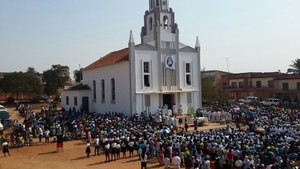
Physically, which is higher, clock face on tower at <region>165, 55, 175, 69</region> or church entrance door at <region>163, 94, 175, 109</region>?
clock face on tower at <region>165, 55, 175, 69</region>

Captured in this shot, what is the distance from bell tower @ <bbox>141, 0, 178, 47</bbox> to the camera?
1464 inches

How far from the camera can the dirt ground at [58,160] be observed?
1862 cm

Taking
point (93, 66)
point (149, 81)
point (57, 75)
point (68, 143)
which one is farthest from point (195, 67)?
point (57, 75)

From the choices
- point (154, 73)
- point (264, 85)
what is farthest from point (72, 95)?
point (264, 85)

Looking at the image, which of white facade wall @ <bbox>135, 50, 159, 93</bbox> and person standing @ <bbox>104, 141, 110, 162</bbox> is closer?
person standing @ <bbox>104, 141, 110, 162</bbox>

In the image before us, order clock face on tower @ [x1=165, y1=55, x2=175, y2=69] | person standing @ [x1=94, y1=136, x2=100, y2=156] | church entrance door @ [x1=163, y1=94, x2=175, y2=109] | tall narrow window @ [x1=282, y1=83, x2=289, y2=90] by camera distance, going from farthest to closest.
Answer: tall narrow window @ [x1=282, y1=83, x2=289, y2=90], church entrance door @ [x1=163, y1=94, x2=175, y2=109], clock face on tower @ [x1=165, y1=55, x2=175, y2=69], person standing @ [x1=94, y1=136, x2=100, y2=156]

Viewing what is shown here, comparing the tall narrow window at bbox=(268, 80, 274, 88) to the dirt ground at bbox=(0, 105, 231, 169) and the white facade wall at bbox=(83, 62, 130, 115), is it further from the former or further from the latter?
the dirt ground at bbox=(0, 105, 231, 169)

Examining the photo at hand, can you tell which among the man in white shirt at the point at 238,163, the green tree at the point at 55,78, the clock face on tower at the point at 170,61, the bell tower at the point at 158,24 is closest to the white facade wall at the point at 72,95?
the bell tower at the point at 158,24

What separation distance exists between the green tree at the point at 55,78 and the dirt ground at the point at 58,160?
4223 centimetres

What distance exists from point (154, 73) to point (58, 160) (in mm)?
18124

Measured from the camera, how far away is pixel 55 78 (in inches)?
2559

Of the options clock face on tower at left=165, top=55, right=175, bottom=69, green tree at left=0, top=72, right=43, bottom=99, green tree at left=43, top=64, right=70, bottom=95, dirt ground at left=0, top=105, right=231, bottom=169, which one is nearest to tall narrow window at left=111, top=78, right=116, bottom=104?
clock face on tower at left=165, top=55, right=175, bottom=69

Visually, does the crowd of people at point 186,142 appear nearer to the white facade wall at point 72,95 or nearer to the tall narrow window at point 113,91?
the tall narrow window at point 113,91

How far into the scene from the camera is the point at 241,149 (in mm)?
16281
